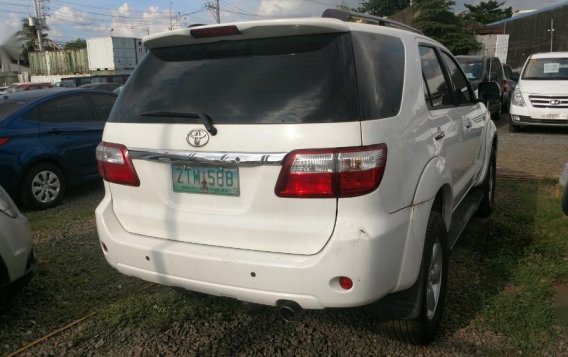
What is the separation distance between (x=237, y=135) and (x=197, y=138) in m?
0.23

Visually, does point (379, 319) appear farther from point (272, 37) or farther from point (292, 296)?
point (272, 37)

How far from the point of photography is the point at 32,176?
20.6 ft

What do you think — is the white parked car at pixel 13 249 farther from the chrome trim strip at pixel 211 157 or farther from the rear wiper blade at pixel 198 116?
the rear wiper blade at pixel 198 116

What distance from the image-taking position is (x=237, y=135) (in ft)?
7.97

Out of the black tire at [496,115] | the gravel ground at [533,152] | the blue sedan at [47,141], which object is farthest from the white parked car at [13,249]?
the black tire at [496,115]

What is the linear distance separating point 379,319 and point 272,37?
5.40 feet

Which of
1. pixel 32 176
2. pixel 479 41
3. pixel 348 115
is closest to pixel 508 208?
pixel 348 115

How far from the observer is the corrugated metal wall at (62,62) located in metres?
41.9

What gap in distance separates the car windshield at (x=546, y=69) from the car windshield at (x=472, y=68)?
3.50 ft

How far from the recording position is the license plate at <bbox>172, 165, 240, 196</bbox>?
248 centimetres

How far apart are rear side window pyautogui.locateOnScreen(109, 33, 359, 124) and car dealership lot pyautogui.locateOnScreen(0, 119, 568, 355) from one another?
1.35 meters

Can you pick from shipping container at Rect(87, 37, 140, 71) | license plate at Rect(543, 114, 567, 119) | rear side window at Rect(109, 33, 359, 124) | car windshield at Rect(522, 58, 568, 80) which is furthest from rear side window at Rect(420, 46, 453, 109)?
shipping container at Rect(87, 37, 140, 71)

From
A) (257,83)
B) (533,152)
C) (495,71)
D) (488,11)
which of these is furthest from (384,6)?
(257,83)

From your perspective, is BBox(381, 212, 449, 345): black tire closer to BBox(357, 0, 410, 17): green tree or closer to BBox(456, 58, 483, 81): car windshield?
BBox(456, 58, 483, 81): car windshield
